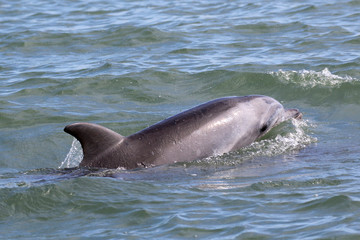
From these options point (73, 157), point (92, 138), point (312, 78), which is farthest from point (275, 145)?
point (312, 78)

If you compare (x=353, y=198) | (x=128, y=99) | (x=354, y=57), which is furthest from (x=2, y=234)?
(x=354, y=57)

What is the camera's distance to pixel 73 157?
12.5 metres

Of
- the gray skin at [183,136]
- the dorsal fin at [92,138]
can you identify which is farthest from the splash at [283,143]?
the dorsal fin at [92,138]

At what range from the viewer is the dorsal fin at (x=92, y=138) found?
10.2m

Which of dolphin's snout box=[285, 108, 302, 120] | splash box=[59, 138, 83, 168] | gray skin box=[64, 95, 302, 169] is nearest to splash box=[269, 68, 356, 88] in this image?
dolphin's snout box=[285, 108, 302, 120]

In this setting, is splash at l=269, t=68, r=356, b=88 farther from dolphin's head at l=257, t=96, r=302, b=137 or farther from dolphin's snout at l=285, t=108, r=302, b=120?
dolphin's head at l=257, t=96, r=302, b=137

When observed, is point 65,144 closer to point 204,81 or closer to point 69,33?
point 204,81

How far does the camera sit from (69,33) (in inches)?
920

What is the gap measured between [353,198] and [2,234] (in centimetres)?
424

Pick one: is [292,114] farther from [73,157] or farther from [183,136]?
[73,157]

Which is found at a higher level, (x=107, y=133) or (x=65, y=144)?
(x=107, y=133)

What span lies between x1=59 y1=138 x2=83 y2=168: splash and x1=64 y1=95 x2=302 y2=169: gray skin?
1696mm

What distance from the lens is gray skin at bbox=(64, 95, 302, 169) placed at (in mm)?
10477

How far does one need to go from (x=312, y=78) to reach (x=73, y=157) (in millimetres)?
6488
